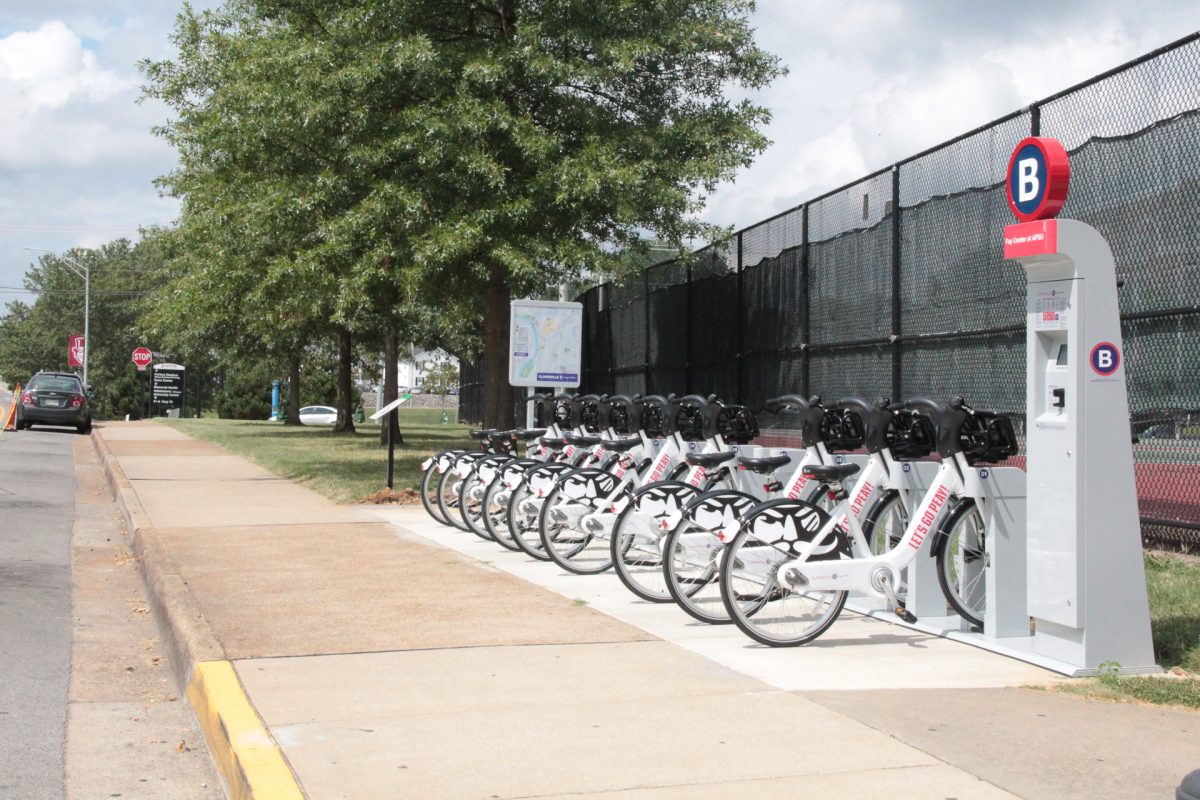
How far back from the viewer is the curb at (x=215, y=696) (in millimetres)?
4594

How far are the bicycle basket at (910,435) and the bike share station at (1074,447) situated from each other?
0.87 meters

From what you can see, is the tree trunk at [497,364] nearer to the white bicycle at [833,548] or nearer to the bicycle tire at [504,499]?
the bicycle tire at [504,499]

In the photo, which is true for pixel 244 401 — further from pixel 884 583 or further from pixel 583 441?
pixel 884 583

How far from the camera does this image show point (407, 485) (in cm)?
1645

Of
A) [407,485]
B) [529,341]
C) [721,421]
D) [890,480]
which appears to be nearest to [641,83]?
[529,341]

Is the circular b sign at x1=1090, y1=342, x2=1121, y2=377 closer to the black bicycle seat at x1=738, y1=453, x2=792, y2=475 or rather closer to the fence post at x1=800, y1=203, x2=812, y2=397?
the black bicycle seat at x1=738, y1=453, x2=792, y2=475

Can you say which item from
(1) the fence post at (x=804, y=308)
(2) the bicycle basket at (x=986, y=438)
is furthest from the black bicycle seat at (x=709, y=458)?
(1) the fence post at (x=804, y=308)

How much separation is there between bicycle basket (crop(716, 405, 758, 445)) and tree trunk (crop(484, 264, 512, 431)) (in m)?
9.91

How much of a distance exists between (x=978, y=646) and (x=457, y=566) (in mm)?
4234

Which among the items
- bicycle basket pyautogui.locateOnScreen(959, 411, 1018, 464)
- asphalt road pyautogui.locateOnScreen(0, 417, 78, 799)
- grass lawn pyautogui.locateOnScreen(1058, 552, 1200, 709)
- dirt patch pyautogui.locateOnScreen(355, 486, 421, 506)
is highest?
bicycle basket pyautogui.locateOnScreen(959, 411, 1018, 464)

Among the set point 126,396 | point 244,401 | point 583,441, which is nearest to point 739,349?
point 583,441

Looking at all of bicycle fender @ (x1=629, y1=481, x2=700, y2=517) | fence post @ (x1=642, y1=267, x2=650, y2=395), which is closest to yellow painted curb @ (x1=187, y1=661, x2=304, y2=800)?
bicycle fender @ (x1=629, y1=481, x2=700, y2=517)

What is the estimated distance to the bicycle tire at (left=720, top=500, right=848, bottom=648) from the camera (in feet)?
22.6

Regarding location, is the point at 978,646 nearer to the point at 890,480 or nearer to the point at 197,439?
the point at 890,480
